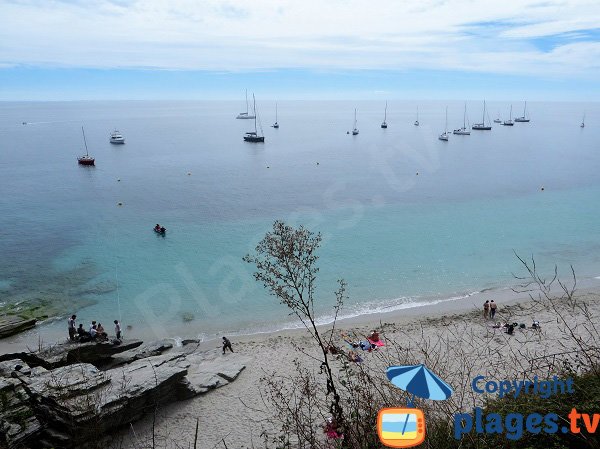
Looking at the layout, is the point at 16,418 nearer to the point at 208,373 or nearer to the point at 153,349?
the point at 208,373

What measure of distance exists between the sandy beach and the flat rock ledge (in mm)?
666

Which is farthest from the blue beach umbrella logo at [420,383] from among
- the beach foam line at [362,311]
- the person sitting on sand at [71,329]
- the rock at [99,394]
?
the person sitting on sand at [71,329]

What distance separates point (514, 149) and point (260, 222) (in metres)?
70.3

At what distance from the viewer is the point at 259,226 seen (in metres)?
37.9

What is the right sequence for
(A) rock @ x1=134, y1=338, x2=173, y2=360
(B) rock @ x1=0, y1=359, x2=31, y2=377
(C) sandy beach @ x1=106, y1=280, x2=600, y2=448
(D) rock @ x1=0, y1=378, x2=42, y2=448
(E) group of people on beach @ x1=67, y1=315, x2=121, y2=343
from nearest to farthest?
(D) rock @ x1=0, y1=378, x2=42, y2=448 < (C) sandy beach @ x1=106, y1=280, x2=600, y2=448 < (B) rock @ x1=0, y1=359, x2=31, y2=377 < (A) rock @ x1=134, y1=338, x2=173, y2=360 < (E) group of people on beach @ x1=67, y1=315, x2=121, y2=343

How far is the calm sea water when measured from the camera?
25562 mm

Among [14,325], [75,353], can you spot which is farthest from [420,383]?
[14,325]

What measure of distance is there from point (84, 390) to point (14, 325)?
43.4 feet

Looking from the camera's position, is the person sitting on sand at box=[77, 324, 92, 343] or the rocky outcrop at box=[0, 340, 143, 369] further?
the person sitting on sand at box=[77, 324, 92, 343]

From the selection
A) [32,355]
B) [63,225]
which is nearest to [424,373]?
[32,355]

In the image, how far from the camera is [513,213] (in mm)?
42406

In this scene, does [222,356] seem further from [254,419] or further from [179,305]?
[179,305]

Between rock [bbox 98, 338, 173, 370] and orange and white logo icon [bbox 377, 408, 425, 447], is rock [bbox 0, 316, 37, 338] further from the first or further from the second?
orange and white logo icon [bbox 377, 408, 425, 447]

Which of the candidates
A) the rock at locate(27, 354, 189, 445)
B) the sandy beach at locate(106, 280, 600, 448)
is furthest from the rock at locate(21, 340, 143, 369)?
the sandy beach at locate(106, 280, 600, 448)
